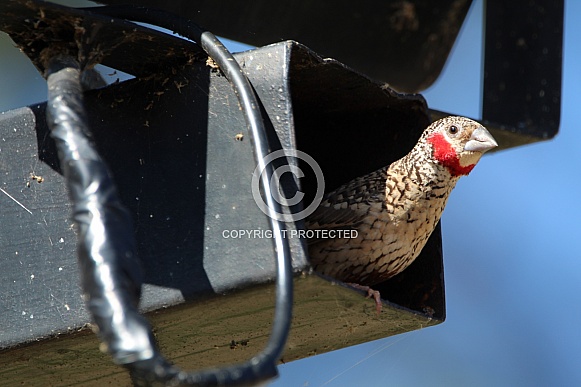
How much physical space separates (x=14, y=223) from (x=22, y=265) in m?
0.12

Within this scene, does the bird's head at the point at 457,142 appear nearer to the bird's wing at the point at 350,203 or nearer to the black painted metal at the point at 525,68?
the bird's wing at the point at 350,203

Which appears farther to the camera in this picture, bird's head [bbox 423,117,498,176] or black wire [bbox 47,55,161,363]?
bird's head [bbox 423,117,498,176]

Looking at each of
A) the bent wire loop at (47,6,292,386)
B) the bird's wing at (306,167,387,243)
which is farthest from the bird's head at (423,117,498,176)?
the bent wire loop at (47,6,292,386)

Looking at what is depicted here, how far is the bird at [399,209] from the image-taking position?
3.12 meters

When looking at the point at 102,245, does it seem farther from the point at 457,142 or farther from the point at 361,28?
the point at 361,28

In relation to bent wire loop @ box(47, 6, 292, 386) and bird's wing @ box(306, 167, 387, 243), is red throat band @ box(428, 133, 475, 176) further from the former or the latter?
bent wire loop @ box(47, 6, 292, 386)

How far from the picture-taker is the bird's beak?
3.11 m

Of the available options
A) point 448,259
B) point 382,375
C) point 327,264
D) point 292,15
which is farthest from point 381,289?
point 448,259

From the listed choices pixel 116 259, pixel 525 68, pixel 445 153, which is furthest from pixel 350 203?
pixel 116 259

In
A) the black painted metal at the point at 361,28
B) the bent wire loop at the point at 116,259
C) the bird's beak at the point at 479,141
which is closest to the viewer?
the bent wire loop at the point at 116,259

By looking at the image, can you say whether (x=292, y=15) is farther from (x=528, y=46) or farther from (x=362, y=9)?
(x=528, y=46)

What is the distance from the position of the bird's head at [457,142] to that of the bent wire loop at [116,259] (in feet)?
3.49

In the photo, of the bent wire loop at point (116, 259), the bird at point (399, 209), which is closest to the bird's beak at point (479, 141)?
the bird at point (399, 209)

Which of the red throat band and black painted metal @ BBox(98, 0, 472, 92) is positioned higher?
black painted metal @ BBox(98, 0, 472, 92)
